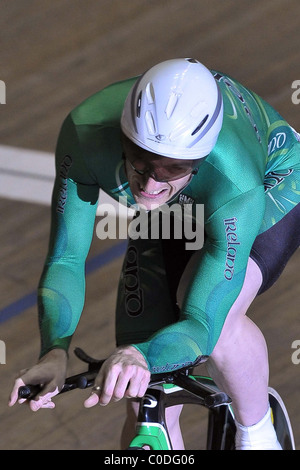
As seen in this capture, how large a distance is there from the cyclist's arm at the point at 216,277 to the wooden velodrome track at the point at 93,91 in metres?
1.40

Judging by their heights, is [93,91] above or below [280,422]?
above

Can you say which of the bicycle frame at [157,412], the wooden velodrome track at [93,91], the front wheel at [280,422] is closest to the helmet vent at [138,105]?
the bicycle frame at [157,412]

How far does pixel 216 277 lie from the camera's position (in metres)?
2.51

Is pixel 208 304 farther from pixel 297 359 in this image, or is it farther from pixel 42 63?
pixel 42 63

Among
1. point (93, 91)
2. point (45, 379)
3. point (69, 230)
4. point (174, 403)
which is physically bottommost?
point (174, 403)

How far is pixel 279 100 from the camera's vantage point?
4973mm

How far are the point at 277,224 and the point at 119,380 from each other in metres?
0.91

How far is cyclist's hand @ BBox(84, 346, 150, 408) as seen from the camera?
2127 millimetres

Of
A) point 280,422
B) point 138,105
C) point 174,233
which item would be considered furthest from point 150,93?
point 280,422

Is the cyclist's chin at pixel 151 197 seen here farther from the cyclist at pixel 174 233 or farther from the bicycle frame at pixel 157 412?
the bicycle frame at pixel 157 412

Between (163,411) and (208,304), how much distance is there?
45 cm

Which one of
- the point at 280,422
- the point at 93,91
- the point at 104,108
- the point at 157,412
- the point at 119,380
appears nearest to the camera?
the point at 119,380

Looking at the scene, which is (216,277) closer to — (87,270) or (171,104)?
(171,104)

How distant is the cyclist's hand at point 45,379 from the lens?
2270mm
